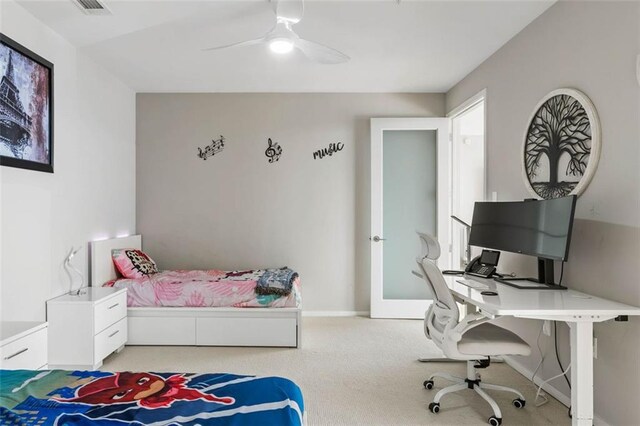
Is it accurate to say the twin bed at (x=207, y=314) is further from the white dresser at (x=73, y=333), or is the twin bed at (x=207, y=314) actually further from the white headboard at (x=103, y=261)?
the white dresser at (x=73, y=333)

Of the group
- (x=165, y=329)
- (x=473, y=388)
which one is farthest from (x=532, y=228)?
(x=165, y=329)

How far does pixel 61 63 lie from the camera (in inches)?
136

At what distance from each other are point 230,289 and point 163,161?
2085 mm

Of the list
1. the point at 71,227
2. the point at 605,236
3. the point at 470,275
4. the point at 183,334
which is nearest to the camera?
the point at 605,236

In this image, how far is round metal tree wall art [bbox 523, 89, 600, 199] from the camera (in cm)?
254

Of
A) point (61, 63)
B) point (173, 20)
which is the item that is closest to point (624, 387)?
point (173, 20)

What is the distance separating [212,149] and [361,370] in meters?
3.19

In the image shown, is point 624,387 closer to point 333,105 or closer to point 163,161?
point 333,105

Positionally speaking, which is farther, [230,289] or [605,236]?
[230,289]

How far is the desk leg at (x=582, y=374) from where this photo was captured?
2.05 meters

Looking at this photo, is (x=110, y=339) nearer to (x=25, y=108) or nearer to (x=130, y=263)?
(x=130, y=263)

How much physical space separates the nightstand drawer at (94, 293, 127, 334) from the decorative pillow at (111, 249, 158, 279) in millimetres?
412

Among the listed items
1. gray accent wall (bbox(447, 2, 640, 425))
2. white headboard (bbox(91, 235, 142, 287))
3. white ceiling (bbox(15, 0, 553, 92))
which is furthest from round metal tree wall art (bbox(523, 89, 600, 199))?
white headboard (bbox(91, 235, 142, 287))

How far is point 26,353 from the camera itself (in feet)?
7.45
